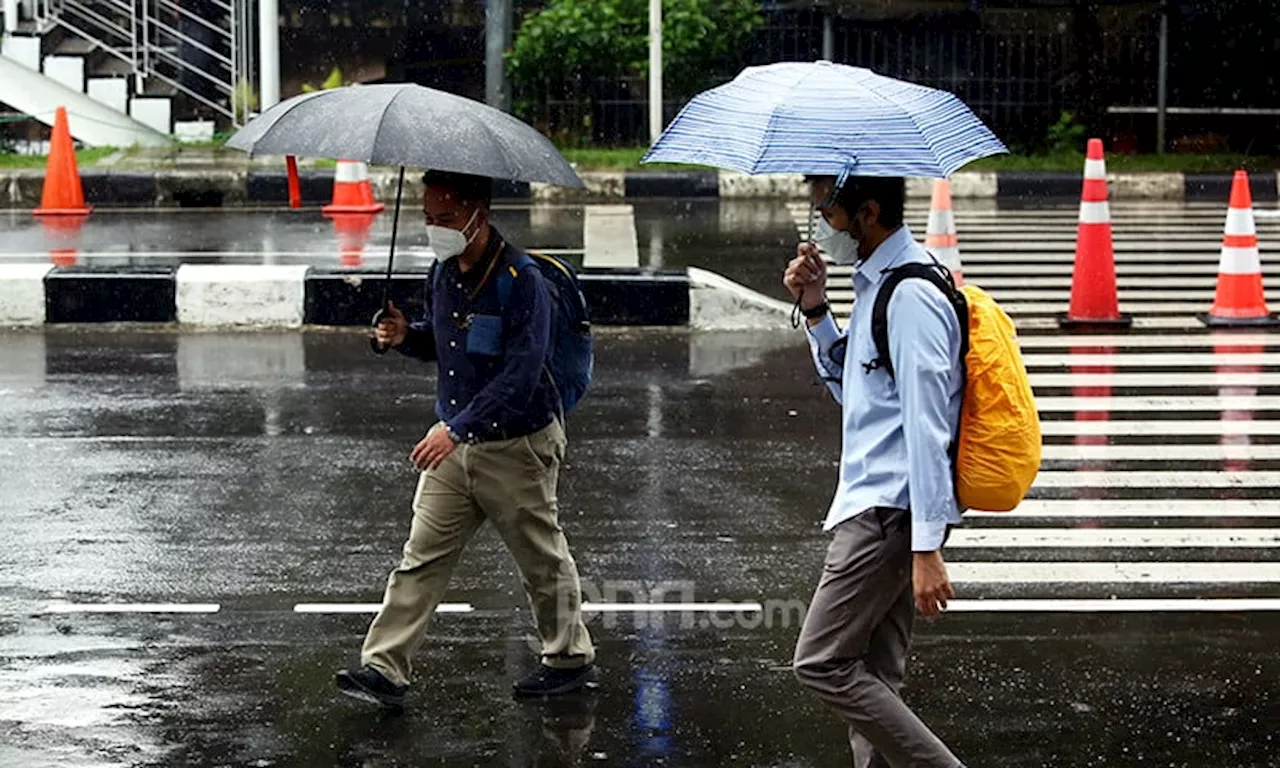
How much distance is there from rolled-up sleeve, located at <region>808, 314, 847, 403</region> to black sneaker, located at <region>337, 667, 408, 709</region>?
4.97 feet

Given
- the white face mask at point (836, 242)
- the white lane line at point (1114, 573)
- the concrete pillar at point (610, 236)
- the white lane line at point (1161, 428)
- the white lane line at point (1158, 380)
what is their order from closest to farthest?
the white face mask at point (836, 242) < the white lane line at point (1114, 573) < the white lane line at point (1161, 428) < the white lane line at point (1158, 380) < the concrete pillar at point (610, 236)

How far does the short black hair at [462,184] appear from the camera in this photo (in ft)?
18.8

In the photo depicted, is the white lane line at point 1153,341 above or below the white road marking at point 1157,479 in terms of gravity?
above

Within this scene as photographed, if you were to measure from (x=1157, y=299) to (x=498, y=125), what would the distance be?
7.99 m

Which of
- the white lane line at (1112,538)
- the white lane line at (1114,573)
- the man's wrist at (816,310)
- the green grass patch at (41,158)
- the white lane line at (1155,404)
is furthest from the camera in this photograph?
the green grass patch at (41,158)

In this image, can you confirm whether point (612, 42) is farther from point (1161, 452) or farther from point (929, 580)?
point (929, 580)

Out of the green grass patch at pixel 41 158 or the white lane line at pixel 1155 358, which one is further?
the green grass patch at pixel 41 158

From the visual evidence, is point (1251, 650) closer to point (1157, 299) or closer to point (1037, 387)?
point (1037, 387)

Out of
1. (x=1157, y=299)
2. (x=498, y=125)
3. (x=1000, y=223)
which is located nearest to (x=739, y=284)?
(x=1157, y=299)

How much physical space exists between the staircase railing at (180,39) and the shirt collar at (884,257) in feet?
53.7

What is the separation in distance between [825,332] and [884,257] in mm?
350

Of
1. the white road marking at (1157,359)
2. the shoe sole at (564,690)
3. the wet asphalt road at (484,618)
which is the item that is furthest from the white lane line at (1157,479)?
the shoe sole at (564,690)

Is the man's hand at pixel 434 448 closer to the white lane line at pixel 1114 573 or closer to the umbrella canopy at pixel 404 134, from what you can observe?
the umbrella canopy at pixel 404 134

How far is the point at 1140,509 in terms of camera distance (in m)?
8.09
